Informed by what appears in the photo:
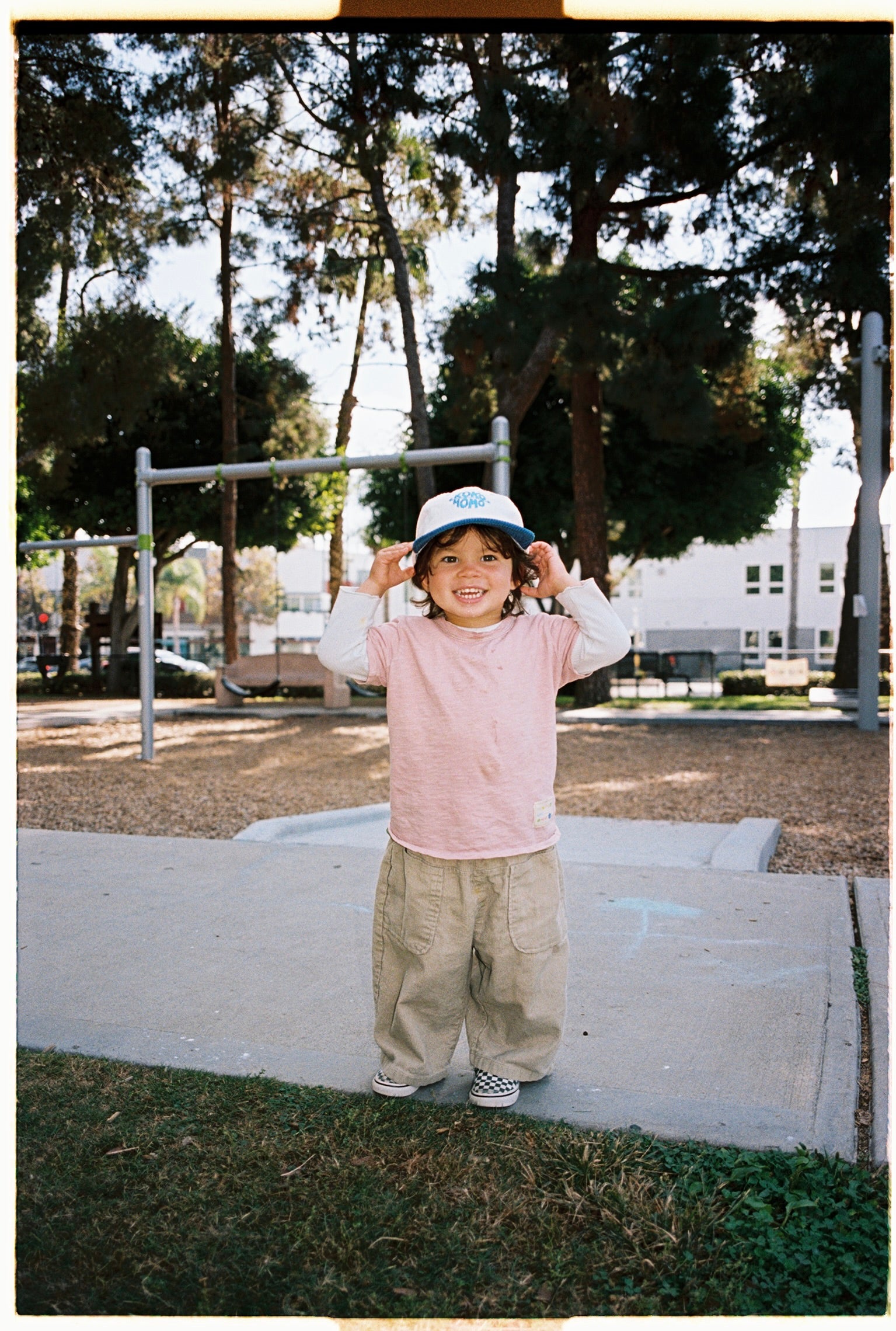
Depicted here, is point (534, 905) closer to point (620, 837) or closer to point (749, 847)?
point (749, 847)

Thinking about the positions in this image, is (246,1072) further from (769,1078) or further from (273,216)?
(273,216)

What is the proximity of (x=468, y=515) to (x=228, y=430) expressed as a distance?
15.4 meters

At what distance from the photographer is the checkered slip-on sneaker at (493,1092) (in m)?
2.29

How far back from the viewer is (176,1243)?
176 centimetres

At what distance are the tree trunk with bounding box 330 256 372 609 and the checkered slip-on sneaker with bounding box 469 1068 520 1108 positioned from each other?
567 inches

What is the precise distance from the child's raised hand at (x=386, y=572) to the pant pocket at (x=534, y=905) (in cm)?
66

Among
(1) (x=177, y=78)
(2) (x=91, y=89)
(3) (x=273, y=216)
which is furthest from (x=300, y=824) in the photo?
(3) (x=273, y=216)

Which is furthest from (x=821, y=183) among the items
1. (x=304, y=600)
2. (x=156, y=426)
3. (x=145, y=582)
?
(x=304, y=600)

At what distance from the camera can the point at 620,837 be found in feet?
17.5

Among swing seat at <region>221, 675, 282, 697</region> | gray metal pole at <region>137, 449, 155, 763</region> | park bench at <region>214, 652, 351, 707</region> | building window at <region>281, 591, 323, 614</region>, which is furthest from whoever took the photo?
building window at <region>281, 591, 323, 614</region>

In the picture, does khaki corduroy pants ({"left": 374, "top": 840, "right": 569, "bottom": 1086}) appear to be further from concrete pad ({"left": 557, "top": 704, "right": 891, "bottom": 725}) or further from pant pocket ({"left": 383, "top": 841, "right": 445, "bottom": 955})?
concrete pad ({"left": 557, "top": 704, "right": 891, "bottom": 725})

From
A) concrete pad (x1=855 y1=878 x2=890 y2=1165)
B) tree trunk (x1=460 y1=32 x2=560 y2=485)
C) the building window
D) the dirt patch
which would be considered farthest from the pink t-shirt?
the building window

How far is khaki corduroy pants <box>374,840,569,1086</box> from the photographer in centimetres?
230

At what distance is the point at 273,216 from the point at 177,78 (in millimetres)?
3550
